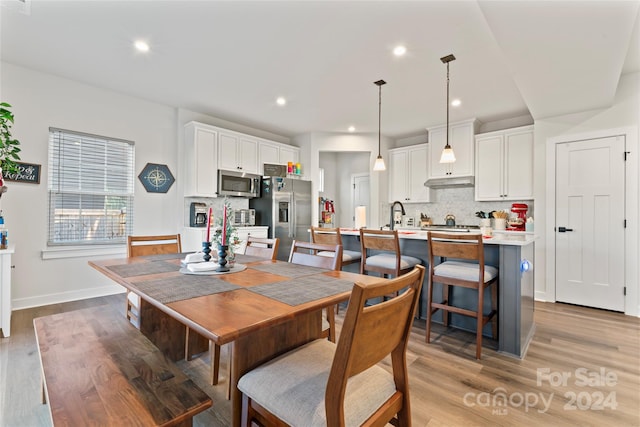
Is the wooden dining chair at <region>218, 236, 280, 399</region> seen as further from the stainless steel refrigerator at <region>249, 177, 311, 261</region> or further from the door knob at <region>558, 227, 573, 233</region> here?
the door knob at <region>558, 227, 573, 233</region>

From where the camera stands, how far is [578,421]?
153cm

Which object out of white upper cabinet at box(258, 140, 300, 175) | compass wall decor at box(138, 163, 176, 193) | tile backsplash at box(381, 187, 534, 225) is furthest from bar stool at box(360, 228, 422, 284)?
compass wall decor at box(138, 163, 176, 193)

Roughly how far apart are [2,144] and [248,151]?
2892 mm

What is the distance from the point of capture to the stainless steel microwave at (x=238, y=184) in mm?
4523

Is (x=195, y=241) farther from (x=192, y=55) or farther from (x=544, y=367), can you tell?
(x=544, y=367)

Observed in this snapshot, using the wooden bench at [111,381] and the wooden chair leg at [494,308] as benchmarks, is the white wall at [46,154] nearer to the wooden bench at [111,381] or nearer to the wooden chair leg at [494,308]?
the wooden bench at [111,381]

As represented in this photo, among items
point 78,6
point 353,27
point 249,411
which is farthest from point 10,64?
point 249,411

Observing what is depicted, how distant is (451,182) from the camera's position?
4902 millimetres

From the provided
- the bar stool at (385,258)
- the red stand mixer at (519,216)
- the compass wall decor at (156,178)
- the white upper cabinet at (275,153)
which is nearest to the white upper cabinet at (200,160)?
the compass wall decor at (156,178)

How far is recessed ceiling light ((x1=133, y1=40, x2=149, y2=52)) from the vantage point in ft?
8.71

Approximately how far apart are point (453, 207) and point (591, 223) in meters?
1.98

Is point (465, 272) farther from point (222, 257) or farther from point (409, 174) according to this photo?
point (409, 174)

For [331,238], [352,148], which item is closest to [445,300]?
[331,238]

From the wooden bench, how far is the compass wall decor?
288cm
